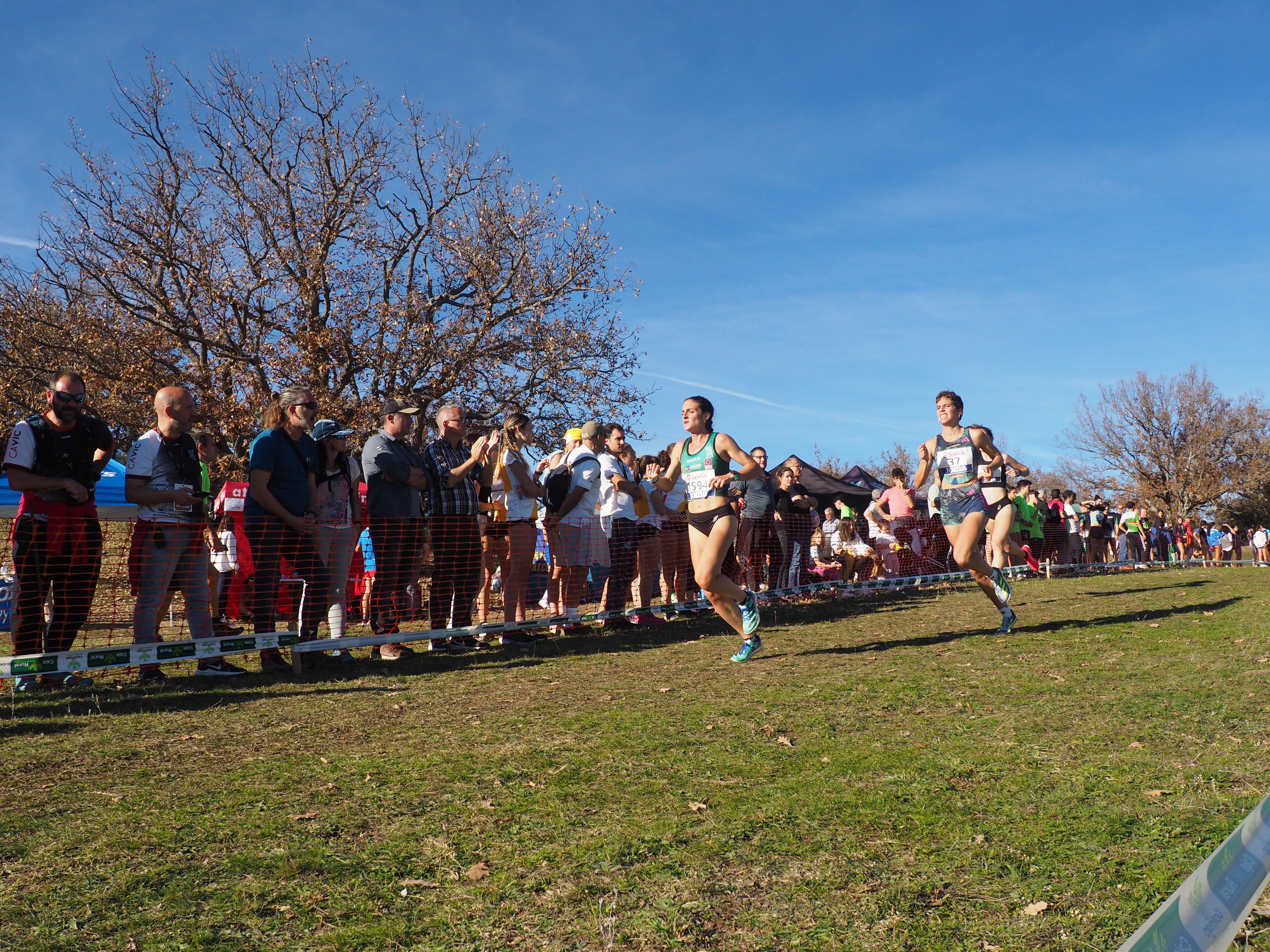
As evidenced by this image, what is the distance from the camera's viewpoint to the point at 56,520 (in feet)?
21.6

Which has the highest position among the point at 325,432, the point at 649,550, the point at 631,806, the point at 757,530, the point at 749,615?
the point at 325,432

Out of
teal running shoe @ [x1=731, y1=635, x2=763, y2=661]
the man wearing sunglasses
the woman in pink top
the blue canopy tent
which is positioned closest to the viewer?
the man wearing sunglasses

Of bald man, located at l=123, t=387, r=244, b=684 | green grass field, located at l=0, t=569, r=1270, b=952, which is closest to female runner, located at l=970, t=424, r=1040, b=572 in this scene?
green grass field, located at l=0, t=569, r=1270, b=952

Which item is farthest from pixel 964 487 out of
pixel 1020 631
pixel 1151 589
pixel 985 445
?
pixel 1151 589

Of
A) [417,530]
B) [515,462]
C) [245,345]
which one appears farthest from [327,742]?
[245,345]

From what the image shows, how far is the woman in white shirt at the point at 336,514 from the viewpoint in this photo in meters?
7.65

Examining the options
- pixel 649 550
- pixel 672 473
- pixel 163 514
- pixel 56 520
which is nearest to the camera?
pixel 56 520

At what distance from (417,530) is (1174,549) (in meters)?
31.5

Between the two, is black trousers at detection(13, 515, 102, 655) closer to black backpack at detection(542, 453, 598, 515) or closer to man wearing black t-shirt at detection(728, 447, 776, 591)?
black backpack at detection(542, 453, 598, 515)

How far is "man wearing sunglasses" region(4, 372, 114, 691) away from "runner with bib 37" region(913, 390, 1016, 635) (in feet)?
22.8

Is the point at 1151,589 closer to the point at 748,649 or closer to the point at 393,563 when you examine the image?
the point at 748,649

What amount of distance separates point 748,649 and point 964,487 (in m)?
2.89

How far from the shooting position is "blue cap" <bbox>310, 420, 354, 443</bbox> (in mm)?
7688

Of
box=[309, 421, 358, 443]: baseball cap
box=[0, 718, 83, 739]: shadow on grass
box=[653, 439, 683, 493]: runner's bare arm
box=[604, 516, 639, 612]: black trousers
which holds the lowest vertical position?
box=[0, 718, 83, 739]: shadow on grass
